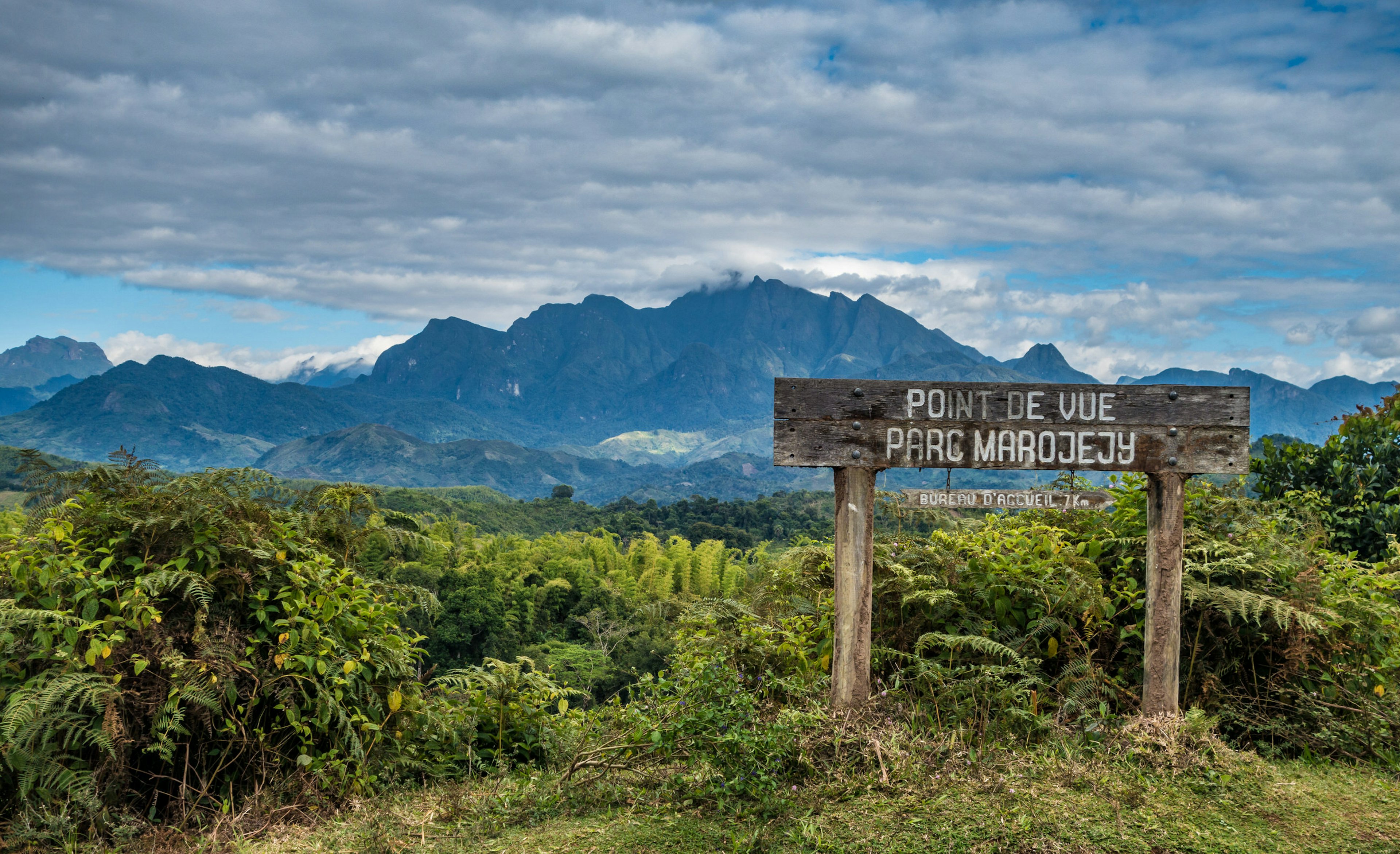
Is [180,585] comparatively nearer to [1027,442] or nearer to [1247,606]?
[1027,442]

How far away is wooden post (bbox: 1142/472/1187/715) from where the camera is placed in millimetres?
5379

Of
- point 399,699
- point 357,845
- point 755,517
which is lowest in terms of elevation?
point 755,517

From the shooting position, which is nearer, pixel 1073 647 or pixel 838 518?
pixel 838 518

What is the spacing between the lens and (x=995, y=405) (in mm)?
5586

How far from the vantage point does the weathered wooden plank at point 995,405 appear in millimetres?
5543

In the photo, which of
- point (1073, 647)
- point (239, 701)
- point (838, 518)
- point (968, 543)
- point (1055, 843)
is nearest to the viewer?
point (1055, 843)

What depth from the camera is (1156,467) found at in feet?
18.2

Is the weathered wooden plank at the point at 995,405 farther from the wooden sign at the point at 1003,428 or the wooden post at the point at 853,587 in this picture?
the wooden post at the point at 853,587

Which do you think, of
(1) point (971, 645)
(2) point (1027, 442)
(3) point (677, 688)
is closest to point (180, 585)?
(3) point (677, 688)

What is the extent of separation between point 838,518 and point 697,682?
1.30 metres

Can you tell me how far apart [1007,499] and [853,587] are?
111 centimetres

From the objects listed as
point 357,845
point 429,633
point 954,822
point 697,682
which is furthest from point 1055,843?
point 429,633

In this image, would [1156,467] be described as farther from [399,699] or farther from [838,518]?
[399,699]

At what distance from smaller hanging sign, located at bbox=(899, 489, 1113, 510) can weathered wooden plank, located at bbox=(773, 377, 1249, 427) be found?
1.44 ft
